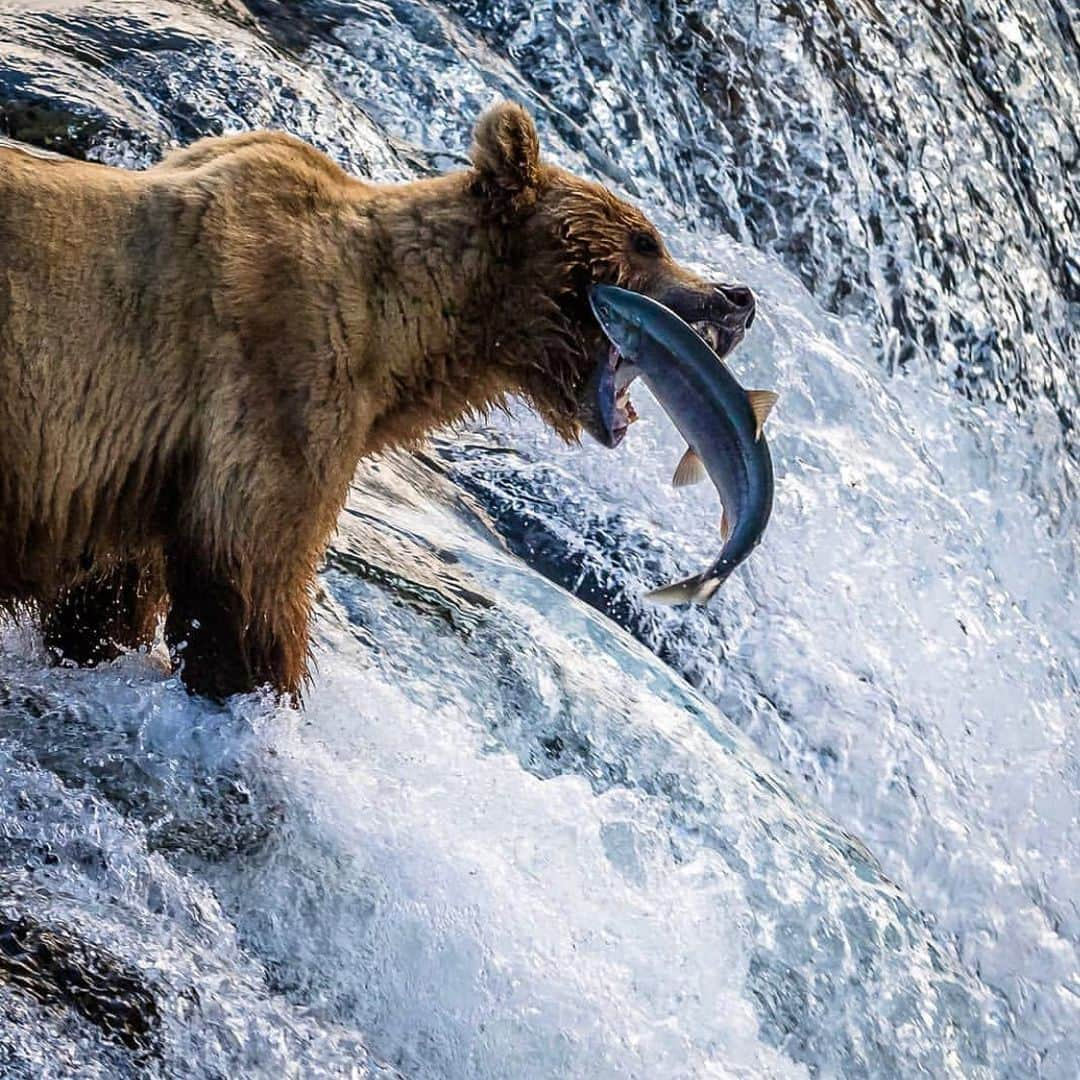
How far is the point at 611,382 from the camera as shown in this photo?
14.5 feet

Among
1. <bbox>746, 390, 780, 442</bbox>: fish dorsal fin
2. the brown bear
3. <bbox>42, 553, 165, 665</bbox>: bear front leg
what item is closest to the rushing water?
<bbox>42, 553, 165, 665</bbox>: bear front leg

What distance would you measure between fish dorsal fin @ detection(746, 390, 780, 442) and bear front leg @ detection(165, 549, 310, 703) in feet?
3.38

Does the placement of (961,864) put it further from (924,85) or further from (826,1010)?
(924,85)

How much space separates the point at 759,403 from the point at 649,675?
1.51 meters

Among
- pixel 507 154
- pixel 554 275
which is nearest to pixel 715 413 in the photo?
pixel 554 275

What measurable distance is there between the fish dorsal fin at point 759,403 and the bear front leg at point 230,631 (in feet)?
3.38

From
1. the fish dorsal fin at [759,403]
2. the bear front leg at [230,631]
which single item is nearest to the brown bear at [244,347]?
the bear front leg at [230,631]

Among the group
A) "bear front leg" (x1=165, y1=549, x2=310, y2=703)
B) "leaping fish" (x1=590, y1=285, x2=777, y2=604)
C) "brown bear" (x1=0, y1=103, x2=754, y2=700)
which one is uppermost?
"leaping fish" (x1=590, y1=285, x2=777, y2=604)

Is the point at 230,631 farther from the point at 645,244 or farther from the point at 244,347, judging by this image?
the point at 645,244

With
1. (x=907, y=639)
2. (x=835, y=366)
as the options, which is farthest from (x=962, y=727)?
(x=835, y=366)

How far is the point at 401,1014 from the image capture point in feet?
12.6

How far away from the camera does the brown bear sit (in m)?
3.99

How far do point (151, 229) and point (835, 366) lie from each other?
3.99 metres

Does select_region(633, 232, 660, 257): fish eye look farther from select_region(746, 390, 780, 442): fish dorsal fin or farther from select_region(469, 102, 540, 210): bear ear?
select_region(746, 390, 780, 442): fish dorsal fin
